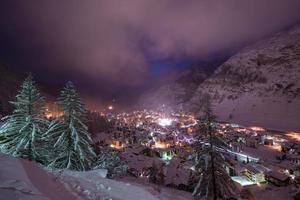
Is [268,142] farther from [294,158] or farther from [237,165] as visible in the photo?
[237,165]

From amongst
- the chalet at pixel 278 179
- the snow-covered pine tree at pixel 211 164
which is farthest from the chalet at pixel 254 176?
the snow-covered pine tree at pixel 211 164

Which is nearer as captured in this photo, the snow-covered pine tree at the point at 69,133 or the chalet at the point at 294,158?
the snow-covered pine tree at the point at 69,133

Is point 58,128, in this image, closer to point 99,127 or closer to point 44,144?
point 44,144

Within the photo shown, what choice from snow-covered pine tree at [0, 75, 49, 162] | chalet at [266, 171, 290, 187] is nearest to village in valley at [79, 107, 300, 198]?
chalet at [266, 171, 290, 187]

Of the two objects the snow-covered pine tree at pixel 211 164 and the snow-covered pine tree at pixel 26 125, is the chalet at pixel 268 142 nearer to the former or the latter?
the snow-covered pine tree at pixel 211 164

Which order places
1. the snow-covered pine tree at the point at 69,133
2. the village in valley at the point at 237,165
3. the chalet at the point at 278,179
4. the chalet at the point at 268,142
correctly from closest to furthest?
the snow-covered pine tree at the point at 69,133
the village in valley at the point at 237,165
the chalet at the point at 278,179
the chalet at the point at 268,142

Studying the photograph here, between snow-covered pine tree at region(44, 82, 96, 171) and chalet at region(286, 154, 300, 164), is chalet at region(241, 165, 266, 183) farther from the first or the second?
snow-covered pine tree at region(44, 82, 96, 171)
